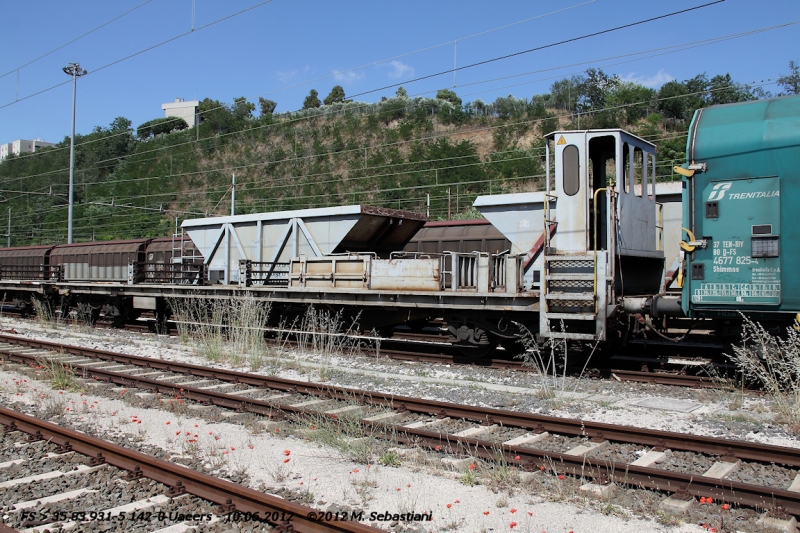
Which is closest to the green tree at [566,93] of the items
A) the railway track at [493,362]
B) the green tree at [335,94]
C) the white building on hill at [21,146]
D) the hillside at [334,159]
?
the hillside at [334,159]

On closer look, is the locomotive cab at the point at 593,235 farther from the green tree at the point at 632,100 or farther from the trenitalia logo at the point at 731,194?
the green tree at the point at 632,100

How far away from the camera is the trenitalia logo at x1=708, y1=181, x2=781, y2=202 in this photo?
8117 mm

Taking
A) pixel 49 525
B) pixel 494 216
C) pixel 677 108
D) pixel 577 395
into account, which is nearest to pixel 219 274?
pixel 494 216

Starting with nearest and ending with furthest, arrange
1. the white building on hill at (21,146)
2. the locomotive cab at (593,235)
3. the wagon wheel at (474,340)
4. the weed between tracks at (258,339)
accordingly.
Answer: the locomotive cab at (593,235), the wagon wheel at (474,340), the weed between tracks at (258,339), the white building on hill at (21,146)

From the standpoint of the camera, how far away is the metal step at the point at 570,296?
30.3 feet

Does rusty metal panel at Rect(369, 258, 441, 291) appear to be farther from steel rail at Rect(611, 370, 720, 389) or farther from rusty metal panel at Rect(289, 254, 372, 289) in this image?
steel rail at Rect(611, 370, 720, 389)

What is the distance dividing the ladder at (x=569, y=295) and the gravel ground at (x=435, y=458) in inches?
34.2

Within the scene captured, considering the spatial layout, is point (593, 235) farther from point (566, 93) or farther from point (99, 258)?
point (566, 93)

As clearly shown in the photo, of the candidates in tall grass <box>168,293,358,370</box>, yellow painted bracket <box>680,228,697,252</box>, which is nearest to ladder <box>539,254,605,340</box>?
yellow painted bracket <box>680,228,697,252</box>

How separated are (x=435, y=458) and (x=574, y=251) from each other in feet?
17.5

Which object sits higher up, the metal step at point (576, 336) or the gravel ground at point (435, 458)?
the metal step at point (576, 336)

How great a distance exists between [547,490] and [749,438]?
2949mm

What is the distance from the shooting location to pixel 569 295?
9406mm

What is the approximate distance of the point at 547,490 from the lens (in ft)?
16.5
